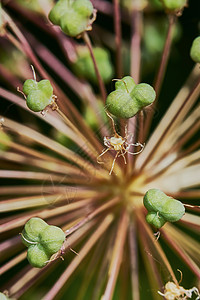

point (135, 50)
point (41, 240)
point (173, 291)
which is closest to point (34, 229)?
point (41, 240)

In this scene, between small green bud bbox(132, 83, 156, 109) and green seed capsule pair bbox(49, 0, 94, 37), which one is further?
green seed capsule pair bbox(49, 0, 94, 37)

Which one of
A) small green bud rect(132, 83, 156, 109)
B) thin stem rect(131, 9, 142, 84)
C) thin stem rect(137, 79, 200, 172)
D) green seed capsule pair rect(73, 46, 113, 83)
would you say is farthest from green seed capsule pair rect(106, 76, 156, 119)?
green seed capsule pair rect(73, 46, 113, 83)

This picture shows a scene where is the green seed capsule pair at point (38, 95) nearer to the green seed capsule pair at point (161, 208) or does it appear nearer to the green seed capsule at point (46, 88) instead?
the green seed capsule at point (46, 88)

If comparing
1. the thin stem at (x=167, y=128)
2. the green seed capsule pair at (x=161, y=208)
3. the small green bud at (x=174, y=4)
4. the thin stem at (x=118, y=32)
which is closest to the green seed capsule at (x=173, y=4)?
the small green bud at (x=174, y=4)

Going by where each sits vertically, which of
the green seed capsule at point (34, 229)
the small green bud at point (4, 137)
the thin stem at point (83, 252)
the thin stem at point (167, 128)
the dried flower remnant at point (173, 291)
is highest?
the small green bud at point (4, 137)

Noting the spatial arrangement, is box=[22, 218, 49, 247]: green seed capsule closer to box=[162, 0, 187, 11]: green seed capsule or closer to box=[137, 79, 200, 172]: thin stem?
box=[137, 79, 200, 172]: thin stem

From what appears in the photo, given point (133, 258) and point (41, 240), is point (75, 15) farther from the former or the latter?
point (133, 258)
